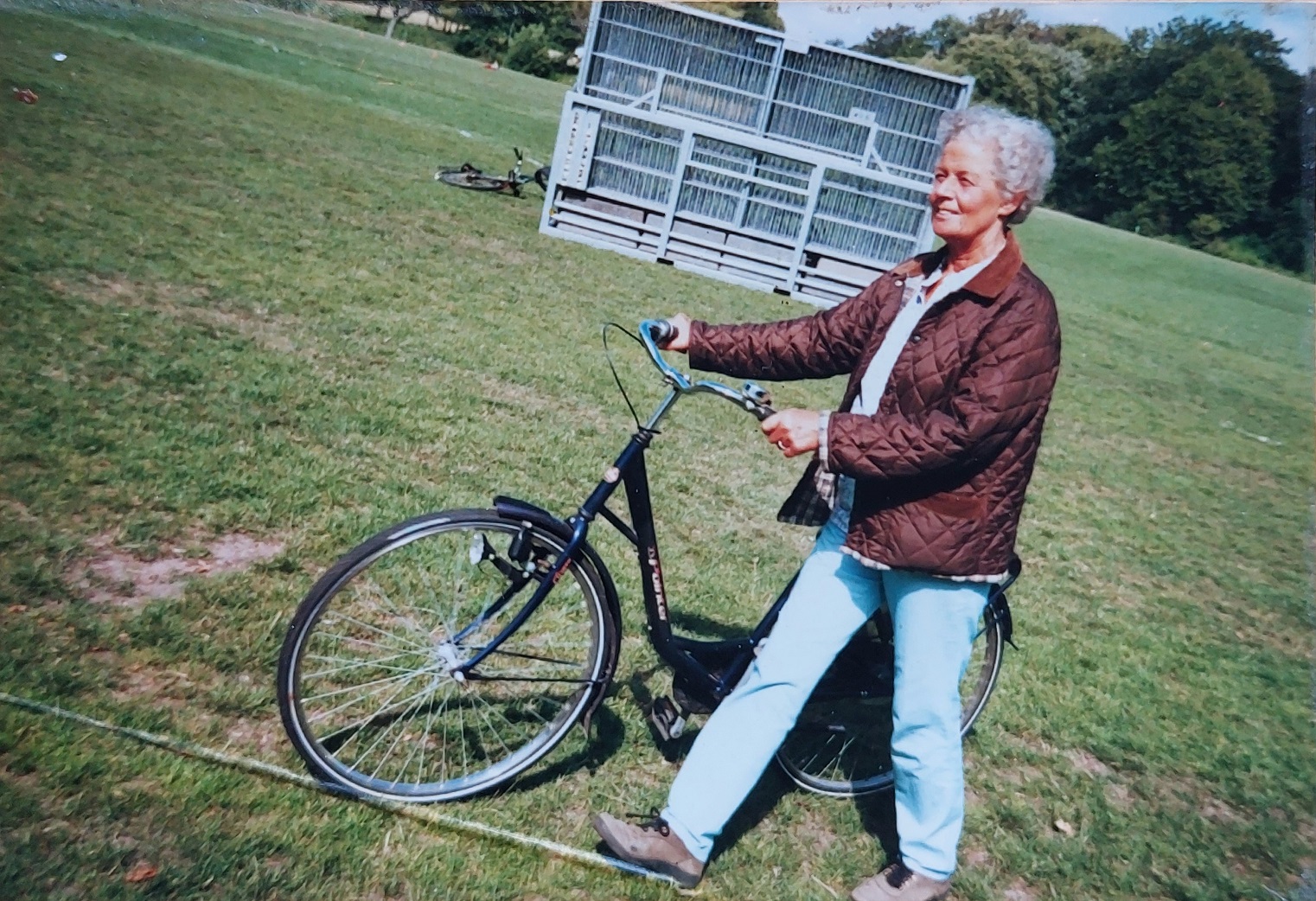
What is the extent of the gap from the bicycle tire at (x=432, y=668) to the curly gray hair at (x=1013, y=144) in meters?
1.54

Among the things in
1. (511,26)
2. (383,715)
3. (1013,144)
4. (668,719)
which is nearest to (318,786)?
(383,715)

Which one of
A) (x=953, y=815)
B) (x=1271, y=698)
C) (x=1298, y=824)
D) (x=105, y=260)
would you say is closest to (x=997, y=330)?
(x=953, y=815)

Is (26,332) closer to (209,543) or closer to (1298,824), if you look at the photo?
(209,543)

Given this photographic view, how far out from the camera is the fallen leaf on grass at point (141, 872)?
7.72 feet

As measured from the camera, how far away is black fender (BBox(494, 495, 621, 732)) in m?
2.74

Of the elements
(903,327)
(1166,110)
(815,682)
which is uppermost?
(1166,110)

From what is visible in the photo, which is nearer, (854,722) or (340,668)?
(340,668)

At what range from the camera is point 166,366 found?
17.0ft

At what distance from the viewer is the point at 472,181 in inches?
531

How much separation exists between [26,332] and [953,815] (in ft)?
16.2

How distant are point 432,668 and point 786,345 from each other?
1.49 meters

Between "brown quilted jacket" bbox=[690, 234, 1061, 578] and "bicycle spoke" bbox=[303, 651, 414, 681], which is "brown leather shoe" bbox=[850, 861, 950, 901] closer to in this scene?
"brown quilted jacket" bbox=[690, 234, 1061, 578]

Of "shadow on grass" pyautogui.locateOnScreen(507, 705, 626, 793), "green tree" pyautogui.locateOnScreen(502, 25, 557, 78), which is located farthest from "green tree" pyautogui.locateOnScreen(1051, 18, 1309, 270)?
"green tree" pyautogui.locateOnScreen(502, 25, 557, 78)

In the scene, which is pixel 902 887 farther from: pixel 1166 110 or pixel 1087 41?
pixel 1166 110
